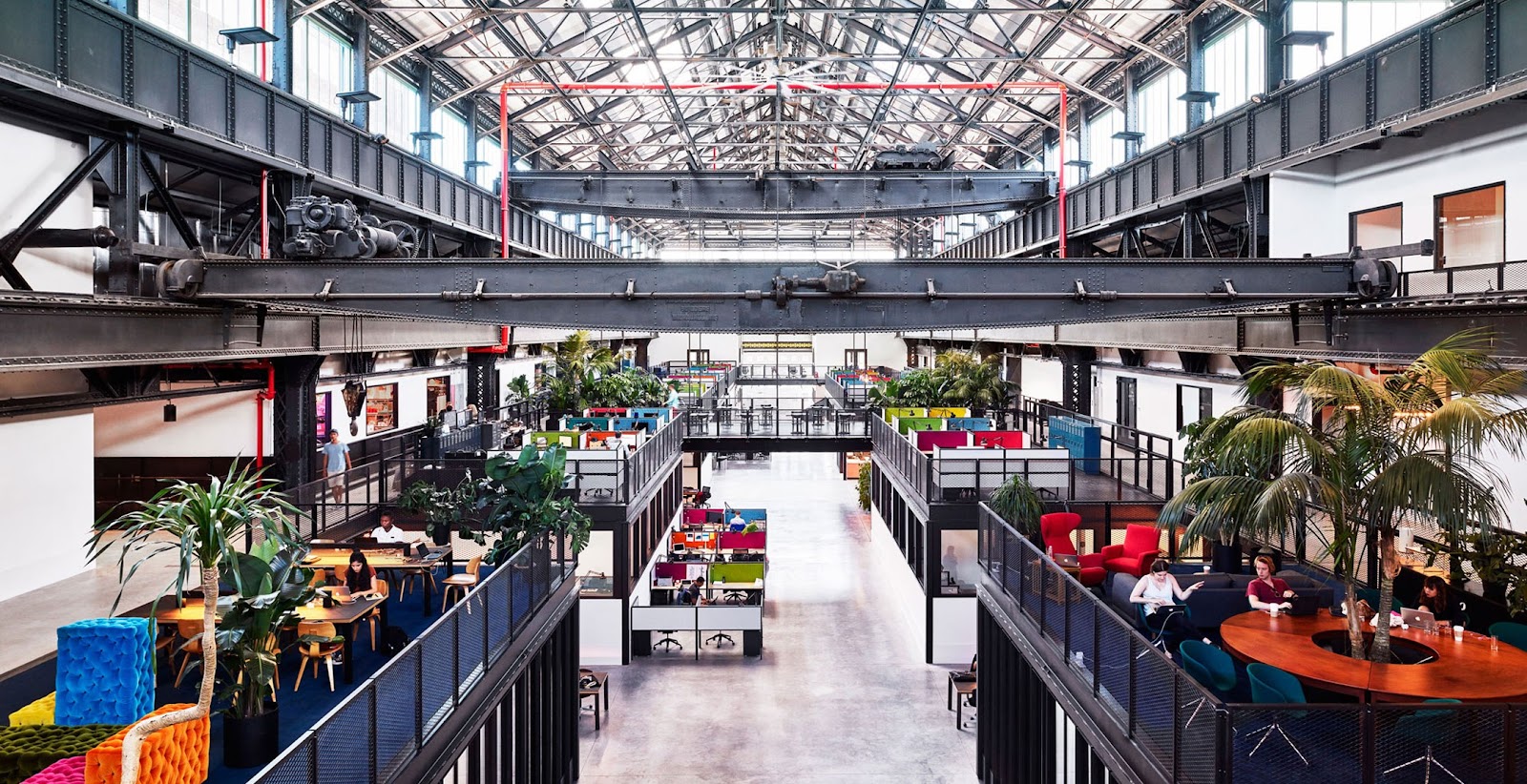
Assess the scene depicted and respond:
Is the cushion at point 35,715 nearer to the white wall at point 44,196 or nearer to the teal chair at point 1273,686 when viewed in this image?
the white wall at point 44,196

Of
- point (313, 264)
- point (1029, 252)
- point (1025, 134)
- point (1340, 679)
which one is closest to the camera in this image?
point (1340, 679)

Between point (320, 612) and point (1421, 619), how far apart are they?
942 cm

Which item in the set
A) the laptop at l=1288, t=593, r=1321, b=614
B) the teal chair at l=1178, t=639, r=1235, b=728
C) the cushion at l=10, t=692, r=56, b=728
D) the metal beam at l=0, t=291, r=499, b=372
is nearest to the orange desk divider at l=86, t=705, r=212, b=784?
the cushion at l=10, t=692, r=56, b=728

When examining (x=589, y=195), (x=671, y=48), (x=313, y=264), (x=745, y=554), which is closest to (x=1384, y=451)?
(x=313, y=264)

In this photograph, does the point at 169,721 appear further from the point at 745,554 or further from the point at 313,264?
the point at 745,554

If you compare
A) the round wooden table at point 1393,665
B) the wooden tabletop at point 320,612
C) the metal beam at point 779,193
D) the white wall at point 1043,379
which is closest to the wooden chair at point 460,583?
the wooden tabletop at point 320,612

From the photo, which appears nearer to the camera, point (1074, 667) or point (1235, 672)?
point (1235, 672)

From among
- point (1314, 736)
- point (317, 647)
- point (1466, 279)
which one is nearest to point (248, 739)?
point (317, 647)

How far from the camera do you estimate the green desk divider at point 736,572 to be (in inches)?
704

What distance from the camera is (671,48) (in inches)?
1145

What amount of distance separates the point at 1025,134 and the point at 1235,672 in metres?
27.9

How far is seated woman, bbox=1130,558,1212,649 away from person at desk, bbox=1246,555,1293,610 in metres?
0.56

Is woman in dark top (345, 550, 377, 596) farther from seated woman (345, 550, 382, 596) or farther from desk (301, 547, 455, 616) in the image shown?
desk (301, 547, 455, 616)

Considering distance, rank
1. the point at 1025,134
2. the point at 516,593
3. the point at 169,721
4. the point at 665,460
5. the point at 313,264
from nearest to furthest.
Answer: the point at 169,721 → the point at 516,593 → the point at 313,264 → the point at 665,460 → the point at 1025,134
